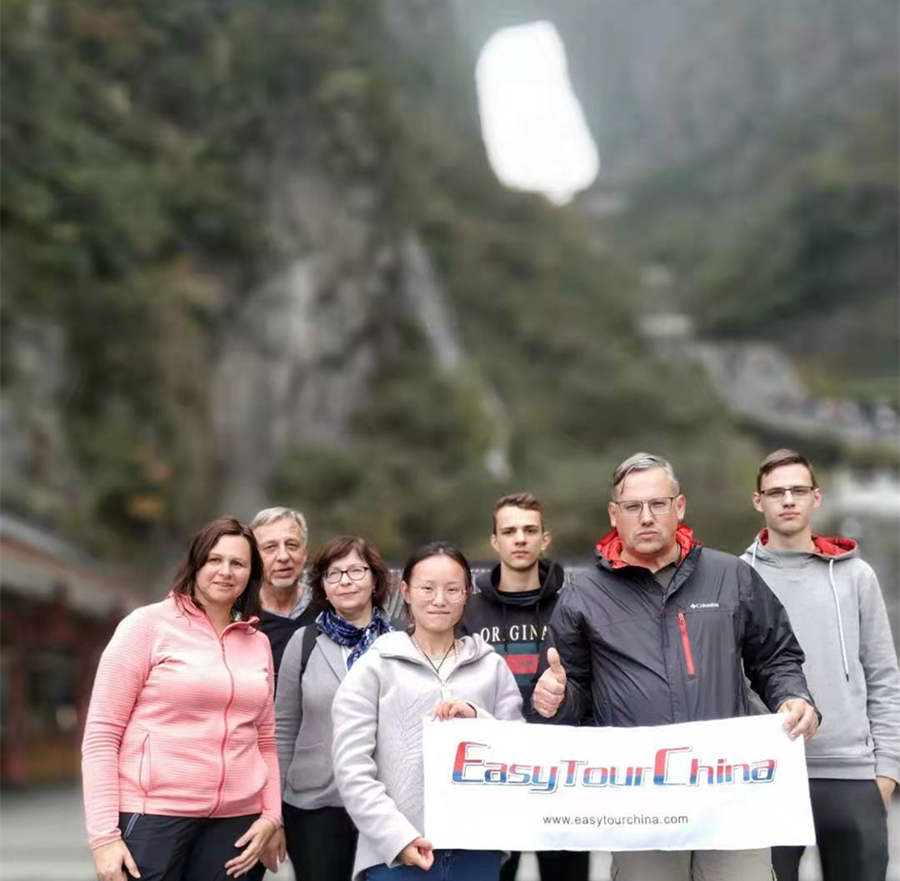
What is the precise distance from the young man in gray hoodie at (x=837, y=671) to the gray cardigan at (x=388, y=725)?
1085mm

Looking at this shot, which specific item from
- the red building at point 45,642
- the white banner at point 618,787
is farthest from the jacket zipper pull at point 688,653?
the red building at point 45,642

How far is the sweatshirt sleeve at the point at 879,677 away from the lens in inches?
154

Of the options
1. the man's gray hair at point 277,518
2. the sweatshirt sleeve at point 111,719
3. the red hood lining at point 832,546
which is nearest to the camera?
the sweatshirt sleeve at point 111,719

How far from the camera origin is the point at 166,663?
3641mm

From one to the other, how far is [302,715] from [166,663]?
71 cm

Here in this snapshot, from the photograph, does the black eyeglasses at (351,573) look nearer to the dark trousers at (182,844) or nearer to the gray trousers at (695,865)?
the dark trousers at (182,844)

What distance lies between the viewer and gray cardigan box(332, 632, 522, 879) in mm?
3600

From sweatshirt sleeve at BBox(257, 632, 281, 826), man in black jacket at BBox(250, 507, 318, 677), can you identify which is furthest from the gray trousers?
man in black jacket at BBox(250, 507, 318, 677)

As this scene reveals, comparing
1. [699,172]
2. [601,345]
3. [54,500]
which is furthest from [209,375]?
[699,172]

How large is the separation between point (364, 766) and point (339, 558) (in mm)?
783

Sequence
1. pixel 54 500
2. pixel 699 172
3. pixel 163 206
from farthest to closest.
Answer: pixel 699 172
pixel 163 206
pixel 54 500

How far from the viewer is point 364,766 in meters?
3.63

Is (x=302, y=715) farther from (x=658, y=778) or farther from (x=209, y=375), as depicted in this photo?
(x=209, y=375)

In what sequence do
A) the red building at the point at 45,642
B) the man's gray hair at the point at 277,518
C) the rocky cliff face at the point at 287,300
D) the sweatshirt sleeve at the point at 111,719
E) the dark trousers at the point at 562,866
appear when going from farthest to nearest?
the rocky cliff face at the point at 287,300
the red building at the point at 45,642
the dark trousers at the point at 562,866
the man's gray hair at the point at 277,518
the sweatshirt sleeve at the point at 111,719
